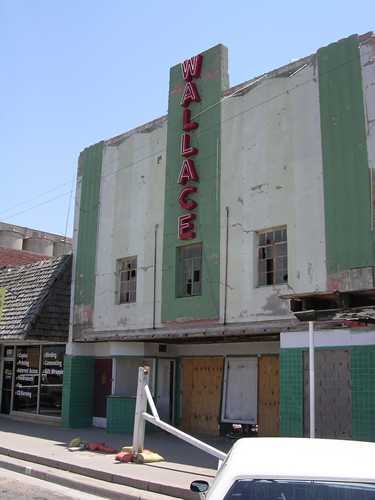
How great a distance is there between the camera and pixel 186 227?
15188mm

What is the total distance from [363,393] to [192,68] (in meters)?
9.47

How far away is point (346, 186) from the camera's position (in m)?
12.1

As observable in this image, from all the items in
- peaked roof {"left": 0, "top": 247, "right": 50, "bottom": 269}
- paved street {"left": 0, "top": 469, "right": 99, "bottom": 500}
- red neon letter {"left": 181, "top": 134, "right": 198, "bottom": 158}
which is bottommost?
paved street {"left": 0, "top": 469, "right": 99, "bottom": 500}

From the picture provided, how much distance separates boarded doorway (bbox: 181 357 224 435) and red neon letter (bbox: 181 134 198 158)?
237 inches

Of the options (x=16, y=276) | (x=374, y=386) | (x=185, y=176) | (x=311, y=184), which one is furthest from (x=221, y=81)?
(x=16, y=276)

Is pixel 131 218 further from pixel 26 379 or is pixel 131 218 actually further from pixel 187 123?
pixel 26 379

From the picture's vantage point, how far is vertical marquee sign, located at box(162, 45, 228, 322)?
48.3 ft

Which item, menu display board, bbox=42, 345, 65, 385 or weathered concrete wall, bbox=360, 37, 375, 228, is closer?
weathered concrete wall, bbox=360, 37, 375, 228

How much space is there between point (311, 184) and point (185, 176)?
12.3 feet

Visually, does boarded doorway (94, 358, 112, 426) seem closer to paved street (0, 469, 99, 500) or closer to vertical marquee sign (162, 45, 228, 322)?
vertical marquee sign (162, 45, 228, 322)

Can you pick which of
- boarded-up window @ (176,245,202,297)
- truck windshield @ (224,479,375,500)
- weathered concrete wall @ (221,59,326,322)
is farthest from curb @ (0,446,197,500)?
truck windshield @ (224,479,375,500)

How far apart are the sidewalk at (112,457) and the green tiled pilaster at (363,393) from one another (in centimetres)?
286

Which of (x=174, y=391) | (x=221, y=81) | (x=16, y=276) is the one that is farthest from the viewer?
(x=16, y=276)

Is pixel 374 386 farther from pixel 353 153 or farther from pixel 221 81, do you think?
pixel 221 81
